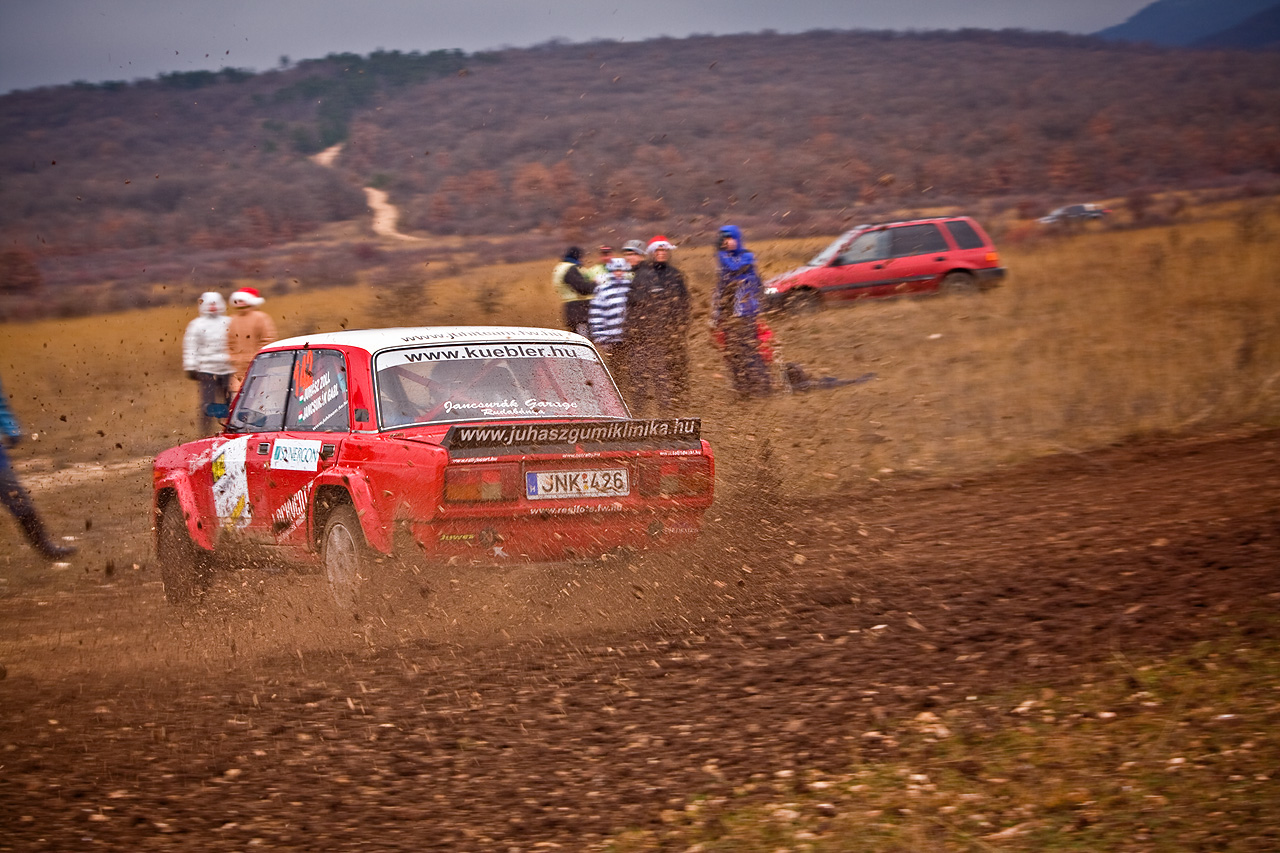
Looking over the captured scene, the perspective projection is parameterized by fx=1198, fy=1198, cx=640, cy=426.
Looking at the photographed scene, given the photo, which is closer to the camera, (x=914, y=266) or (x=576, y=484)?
(x=576, y=484)

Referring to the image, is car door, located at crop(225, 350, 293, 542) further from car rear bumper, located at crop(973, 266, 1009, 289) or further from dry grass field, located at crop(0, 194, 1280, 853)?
car rear bumper, located at crop(973, 266, 1009, 289)

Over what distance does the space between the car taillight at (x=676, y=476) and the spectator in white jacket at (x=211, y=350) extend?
21.8ft

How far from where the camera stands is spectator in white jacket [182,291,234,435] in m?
11.3

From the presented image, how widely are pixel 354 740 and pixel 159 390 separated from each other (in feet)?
55.3

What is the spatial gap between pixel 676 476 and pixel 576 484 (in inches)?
21.6

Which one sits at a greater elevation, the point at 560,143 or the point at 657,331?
the point at 560,143

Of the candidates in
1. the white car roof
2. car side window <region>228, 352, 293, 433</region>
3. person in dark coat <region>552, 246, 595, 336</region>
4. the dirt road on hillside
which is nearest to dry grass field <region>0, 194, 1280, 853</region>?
the dirt road on hillside

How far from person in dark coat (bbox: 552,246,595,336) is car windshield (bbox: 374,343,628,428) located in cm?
471

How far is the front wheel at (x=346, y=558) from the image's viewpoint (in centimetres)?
586

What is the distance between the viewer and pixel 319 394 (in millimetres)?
6586

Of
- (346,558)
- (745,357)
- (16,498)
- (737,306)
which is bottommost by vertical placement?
(16,498)

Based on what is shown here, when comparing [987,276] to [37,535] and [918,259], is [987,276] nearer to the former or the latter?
[918,259]

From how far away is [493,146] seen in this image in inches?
1630

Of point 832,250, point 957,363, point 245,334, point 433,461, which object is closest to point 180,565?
point 433,461
